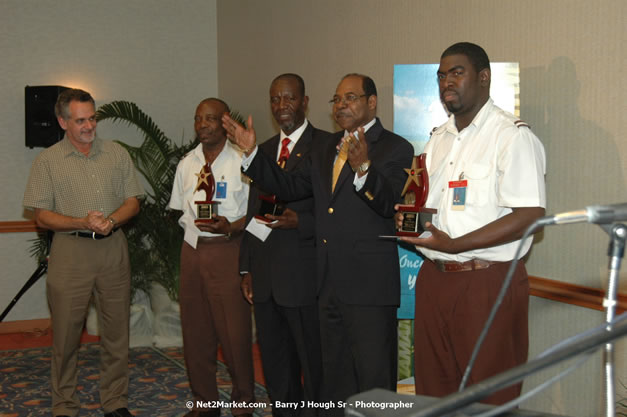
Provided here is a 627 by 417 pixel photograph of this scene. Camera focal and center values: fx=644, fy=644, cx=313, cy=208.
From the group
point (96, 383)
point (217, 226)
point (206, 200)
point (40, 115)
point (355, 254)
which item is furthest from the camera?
point (40, 115)

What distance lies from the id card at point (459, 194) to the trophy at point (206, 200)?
1.69 meters

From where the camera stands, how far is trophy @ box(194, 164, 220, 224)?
3828 millimetres

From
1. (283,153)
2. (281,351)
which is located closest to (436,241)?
(283,153)

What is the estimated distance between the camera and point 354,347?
10.3ft

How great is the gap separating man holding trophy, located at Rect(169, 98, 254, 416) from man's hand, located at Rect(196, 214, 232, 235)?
0.02 meters

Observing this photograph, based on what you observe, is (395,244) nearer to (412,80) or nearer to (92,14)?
(412,80)

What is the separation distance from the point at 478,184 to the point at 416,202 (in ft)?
0.95

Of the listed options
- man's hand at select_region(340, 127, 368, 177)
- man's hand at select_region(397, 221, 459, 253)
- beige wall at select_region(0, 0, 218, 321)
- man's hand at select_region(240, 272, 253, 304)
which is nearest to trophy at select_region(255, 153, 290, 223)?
man's hand at select_region(240, 272, 253, 304)

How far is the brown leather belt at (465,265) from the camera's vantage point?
2.53 meters

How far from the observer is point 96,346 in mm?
6102

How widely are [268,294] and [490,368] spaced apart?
1533mm

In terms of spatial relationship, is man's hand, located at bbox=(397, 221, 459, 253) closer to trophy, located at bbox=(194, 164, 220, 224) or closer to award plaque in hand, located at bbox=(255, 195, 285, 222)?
award plaque in hand, located at bbox=(255, 195, 285, 222)

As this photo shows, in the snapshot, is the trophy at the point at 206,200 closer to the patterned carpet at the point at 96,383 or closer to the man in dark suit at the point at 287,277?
the man in dark suit at the point at 287,277

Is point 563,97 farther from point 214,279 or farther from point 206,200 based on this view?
point 214,279
